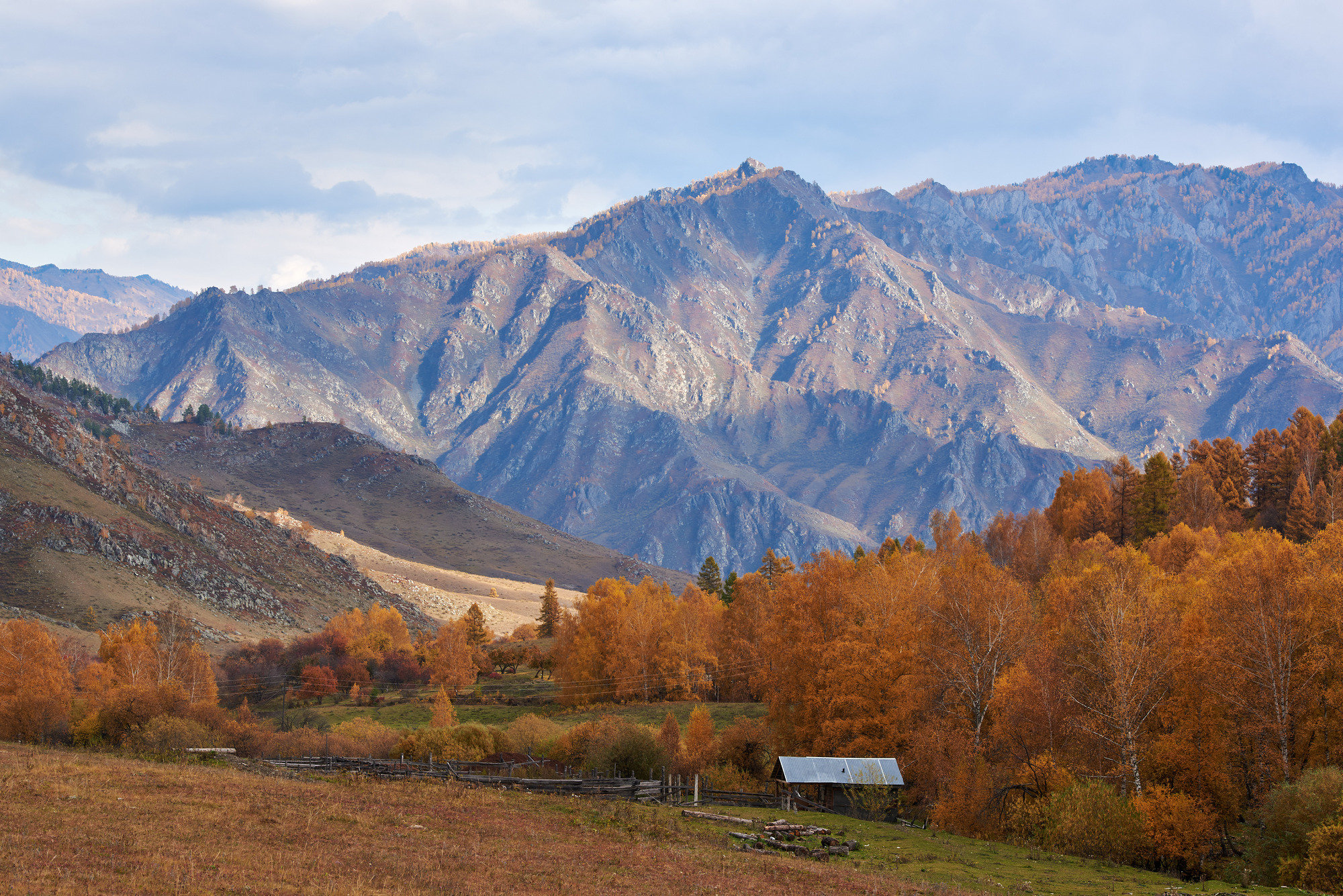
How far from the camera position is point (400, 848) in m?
31.7

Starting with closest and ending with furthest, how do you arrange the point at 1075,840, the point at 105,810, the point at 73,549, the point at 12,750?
the point at 105,810, the point at 1075,840, the point at 12,750, the point at 73,549

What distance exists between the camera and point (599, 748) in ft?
209

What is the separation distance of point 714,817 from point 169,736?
4034cm

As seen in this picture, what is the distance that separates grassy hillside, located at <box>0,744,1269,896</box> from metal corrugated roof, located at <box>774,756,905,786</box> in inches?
264

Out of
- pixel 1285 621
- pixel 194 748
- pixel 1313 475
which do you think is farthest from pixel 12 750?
pixel 1313 475

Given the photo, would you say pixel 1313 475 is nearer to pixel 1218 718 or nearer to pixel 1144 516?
pixel 1144 516

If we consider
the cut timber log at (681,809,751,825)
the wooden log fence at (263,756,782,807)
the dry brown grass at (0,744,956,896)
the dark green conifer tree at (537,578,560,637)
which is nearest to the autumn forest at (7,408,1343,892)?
the wooden log fence at (263,756,782,807)

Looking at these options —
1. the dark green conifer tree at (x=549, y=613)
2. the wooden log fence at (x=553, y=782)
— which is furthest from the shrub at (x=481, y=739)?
the dark green conifer tree at (x=549, y=613)

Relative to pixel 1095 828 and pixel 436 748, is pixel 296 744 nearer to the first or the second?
pixel 436 748

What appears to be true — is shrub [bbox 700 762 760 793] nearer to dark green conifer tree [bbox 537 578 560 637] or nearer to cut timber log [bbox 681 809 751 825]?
cut timber log [bbox 681 809 751 825]

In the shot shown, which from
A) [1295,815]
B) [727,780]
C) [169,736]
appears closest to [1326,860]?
[1295,815]

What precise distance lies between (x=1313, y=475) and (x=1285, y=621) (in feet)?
263

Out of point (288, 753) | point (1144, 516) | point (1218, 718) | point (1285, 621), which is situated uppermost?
point (1144, 516)

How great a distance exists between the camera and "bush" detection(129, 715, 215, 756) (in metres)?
64.2
